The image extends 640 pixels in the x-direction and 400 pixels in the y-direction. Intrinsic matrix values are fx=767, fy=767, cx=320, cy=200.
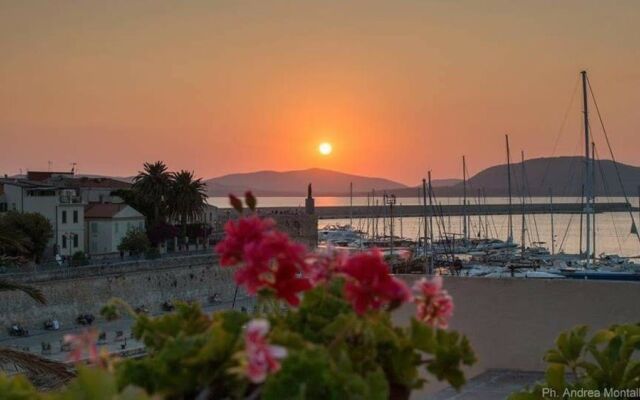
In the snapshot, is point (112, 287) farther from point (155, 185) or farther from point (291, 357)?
point (291, 357)

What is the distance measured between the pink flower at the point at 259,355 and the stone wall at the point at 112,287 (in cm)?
3472

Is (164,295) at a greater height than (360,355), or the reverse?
(360,355)

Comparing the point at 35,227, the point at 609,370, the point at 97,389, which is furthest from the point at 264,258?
the point at 35,227

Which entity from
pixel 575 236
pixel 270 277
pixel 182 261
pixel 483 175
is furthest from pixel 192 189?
pixel 483 175

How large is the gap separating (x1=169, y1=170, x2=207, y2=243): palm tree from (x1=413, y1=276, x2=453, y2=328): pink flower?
52.7 meters

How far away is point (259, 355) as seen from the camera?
149 cm

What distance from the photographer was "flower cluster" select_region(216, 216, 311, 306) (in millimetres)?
1884

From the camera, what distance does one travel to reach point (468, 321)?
7.54 metres

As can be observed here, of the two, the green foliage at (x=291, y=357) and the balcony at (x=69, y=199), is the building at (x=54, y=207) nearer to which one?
the balcony at (x=69, y=199)

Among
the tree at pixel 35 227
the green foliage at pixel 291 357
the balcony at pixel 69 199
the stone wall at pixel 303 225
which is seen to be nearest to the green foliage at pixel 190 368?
the green foliage at pixel 291 357

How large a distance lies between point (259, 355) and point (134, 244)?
5029 cm

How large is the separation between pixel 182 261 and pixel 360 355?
47.6 m

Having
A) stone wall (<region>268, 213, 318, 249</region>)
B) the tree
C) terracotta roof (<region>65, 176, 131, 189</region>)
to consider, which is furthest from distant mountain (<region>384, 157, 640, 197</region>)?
the tree

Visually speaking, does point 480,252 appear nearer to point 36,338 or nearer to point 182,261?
point 182,261
